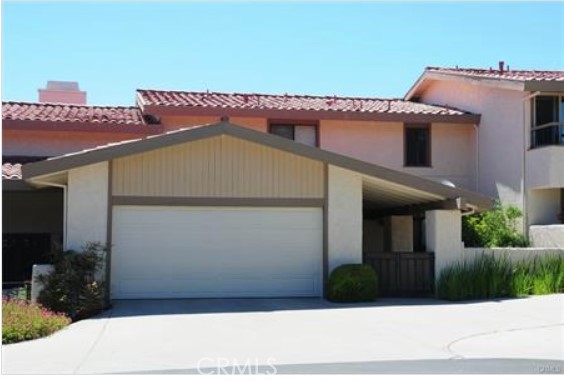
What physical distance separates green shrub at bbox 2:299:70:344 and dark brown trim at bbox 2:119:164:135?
913 cm

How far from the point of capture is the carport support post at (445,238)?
1745 cm

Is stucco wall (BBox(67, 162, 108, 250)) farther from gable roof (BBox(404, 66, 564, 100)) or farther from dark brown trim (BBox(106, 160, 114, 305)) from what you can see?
gable roof (BBox(404, 66, 564, 100))

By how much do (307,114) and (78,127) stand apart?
6.83 metres

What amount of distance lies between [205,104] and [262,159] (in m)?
6.58

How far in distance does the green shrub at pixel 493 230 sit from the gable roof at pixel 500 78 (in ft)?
11.7

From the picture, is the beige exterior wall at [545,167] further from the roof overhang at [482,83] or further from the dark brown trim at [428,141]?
the dark brown trim at [428,141]

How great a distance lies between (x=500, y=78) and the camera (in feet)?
72.6

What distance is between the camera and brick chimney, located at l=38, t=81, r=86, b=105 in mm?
28859

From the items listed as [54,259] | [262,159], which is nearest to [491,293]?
[262,159]

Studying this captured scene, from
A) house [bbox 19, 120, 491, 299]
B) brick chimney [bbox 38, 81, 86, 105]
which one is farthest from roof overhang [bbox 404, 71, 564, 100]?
brick chimney [bbox 38, 81, 86, 105]

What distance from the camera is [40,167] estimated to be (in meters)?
15.2

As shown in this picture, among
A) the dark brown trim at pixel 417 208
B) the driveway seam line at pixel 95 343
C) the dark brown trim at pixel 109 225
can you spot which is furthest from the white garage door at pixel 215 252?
the dark brown trim at pixel 417 208

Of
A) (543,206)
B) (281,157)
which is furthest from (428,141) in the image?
(281,157)

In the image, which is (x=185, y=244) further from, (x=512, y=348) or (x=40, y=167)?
(x=512, y=348)
